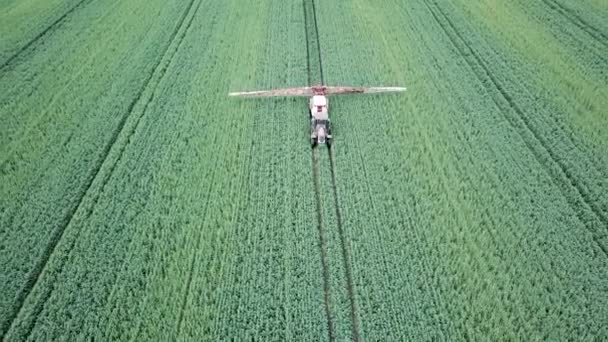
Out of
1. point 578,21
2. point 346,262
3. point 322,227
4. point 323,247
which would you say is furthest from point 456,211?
point 578,21

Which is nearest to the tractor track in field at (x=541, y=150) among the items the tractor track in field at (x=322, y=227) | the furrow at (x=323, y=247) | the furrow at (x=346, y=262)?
the tractor track in field at (x=322, y=227)

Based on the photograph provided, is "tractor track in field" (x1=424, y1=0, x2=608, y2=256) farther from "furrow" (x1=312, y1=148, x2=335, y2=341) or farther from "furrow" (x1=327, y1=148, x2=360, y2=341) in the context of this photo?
"furrow" (x1=312, y1=148, x2=335, y2=341)

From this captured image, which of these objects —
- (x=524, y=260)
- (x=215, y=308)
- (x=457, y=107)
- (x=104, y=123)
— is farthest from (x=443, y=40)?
(x=215, y=308)

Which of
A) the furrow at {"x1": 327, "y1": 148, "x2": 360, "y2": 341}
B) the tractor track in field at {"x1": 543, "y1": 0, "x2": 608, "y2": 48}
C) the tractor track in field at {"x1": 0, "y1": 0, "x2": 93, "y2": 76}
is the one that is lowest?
the furrow at {"x1": 327, "y1": 148, "x2": 360, "y2": 341}

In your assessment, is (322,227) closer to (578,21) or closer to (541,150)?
(541,150)

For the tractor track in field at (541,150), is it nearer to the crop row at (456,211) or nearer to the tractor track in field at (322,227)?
the crop row at (456,211)

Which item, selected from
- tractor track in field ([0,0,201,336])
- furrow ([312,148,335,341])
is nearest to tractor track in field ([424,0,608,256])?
furrow ([312,148,335,341])

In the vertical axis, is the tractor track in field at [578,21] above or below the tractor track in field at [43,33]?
below
